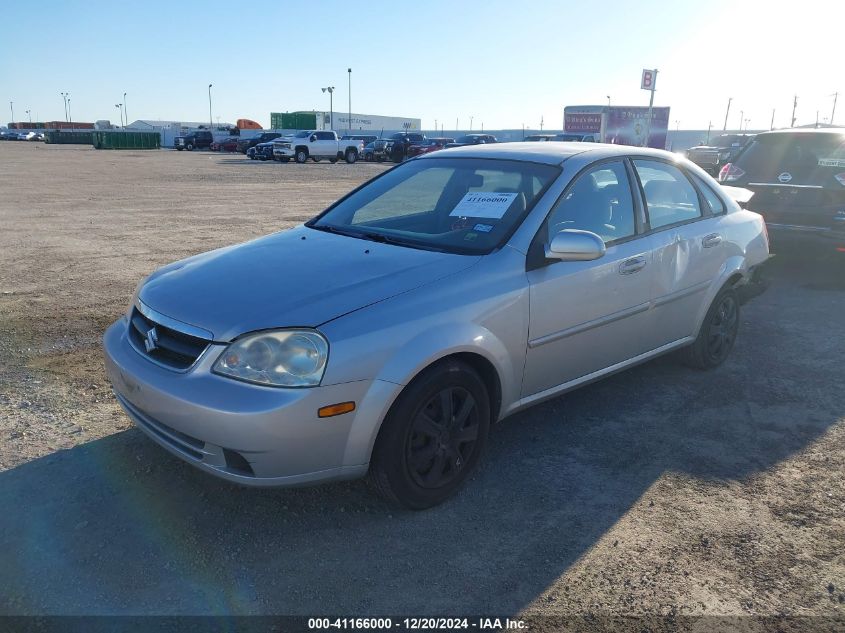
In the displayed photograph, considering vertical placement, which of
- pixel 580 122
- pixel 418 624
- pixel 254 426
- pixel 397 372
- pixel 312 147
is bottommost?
pixel 418 624

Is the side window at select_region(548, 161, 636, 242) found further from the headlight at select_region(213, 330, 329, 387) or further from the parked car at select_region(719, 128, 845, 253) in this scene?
the parked car at select_region(719, 128, 845, 253)


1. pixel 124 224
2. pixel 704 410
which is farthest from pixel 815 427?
pixel 124 224

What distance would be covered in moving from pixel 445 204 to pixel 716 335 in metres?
2.35

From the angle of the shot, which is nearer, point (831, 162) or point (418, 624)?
point (418, 624)

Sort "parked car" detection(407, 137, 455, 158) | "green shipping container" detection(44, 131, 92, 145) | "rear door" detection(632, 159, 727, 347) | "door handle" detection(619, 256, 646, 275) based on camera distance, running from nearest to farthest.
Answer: "door handle" detection(619, 256, 646, 275) < "rear door" detection(632, 159, 727, 347) < "parked car" detection(407, 137, 455, 158) < "green shipping container" detection(44, 131, 92, 145)

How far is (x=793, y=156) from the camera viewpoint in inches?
316

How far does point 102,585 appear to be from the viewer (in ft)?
8.73

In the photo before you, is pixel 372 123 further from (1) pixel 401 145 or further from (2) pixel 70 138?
(1) pixel 401 145

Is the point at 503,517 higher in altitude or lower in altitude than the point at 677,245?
lower

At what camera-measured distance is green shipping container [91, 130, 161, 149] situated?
59.5m

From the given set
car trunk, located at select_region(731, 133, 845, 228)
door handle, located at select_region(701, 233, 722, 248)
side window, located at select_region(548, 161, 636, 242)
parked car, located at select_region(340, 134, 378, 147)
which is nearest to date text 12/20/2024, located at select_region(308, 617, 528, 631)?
side window, located at select_region(548, 161, 636, 242)

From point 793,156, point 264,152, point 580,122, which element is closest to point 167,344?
point 793,156

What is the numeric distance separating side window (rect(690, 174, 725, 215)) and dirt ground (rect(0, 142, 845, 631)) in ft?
3.88

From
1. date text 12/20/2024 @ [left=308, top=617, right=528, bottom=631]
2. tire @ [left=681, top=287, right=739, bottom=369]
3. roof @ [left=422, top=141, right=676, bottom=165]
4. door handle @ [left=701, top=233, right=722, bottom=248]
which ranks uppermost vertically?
roof @ [left=422, top=141, right=676, bottom=165]
